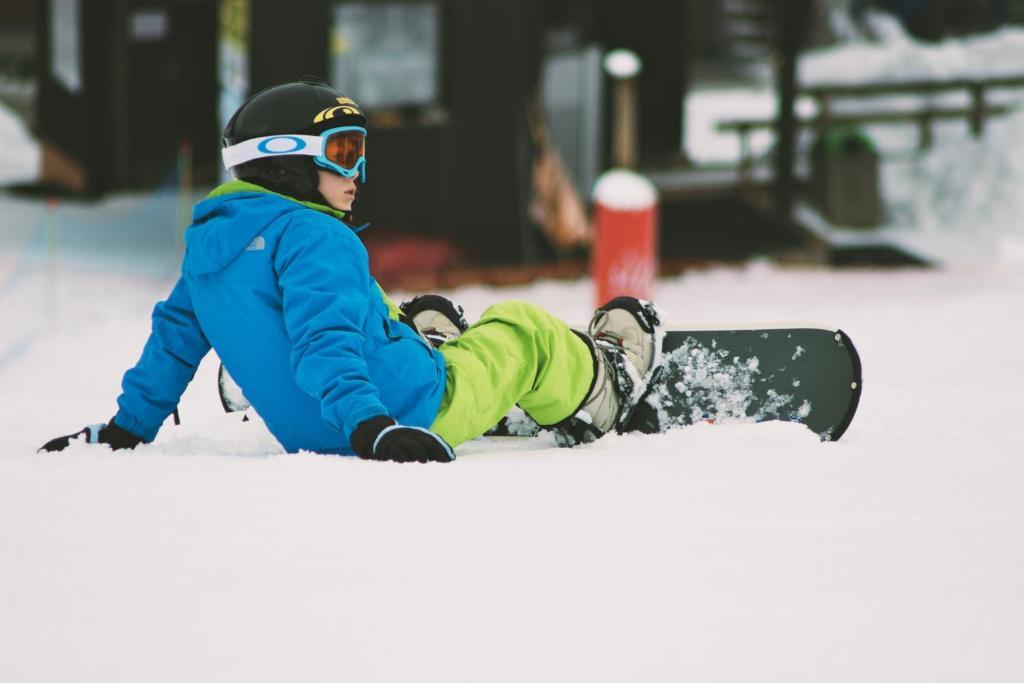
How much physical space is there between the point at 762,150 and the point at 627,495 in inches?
700

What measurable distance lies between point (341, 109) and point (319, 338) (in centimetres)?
64

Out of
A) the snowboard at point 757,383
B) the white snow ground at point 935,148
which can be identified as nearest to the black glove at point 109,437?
the snowboard at point 757,383

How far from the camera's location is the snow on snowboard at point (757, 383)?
3402mm

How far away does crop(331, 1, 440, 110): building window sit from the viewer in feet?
35.2

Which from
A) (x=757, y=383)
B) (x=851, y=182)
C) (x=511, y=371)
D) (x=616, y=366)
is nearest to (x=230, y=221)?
(x=511, y=371)

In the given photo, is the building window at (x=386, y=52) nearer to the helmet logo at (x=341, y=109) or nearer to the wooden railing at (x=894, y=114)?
the wooden railing at (x=894, y=114)

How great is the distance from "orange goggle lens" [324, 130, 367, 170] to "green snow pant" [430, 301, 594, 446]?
54 centimetres

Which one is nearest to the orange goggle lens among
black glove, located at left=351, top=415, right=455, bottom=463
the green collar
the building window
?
the green collar

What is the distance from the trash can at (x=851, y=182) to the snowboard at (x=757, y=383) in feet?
34.1

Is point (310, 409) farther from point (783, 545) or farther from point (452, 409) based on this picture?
point (783, 545)

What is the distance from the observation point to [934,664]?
5.83ft

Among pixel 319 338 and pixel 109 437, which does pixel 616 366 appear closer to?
pixel 319 338

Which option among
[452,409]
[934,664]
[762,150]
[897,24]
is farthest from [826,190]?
[934,664]

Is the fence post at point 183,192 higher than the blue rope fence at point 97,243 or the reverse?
higher
